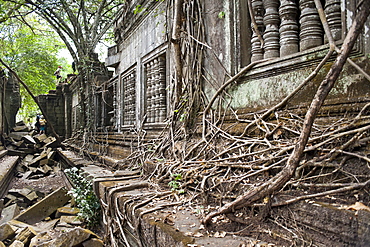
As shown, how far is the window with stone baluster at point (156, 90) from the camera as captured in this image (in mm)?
4699

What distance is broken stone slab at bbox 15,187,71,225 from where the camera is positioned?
471 cm

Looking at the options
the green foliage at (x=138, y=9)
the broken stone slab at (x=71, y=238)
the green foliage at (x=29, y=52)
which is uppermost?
the green foliage at (x=29, y=52)

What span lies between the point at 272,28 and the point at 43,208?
499 cm

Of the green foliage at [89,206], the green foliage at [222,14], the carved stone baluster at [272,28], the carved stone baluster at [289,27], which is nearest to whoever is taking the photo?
the carved stone baluster at [289,27]

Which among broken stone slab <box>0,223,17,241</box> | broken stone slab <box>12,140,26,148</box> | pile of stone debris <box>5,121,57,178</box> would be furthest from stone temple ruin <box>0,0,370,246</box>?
broken stone slab <box>12,140,26,148</box>

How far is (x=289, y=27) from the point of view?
2.41 meters

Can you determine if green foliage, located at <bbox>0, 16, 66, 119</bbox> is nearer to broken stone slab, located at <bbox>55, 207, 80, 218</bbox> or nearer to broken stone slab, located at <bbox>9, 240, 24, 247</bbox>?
broken stone slab, located at <bbox>55, 207, 80, 218</bbox>

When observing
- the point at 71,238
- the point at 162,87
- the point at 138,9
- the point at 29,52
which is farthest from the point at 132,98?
the point at 29,52

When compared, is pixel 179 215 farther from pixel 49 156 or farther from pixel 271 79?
pixel 49 156

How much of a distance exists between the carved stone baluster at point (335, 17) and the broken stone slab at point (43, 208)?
5267 millimetres

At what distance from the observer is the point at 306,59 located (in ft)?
7.14

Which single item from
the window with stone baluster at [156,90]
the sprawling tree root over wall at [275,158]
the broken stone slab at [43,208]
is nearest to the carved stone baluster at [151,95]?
the window with stone baluster at [156,90]

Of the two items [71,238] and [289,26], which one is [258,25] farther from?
[71,238]

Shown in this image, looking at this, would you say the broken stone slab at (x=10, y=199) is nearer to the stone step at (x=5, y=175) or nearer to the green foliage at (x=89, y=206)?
the stone step at (x=5, y=175)
